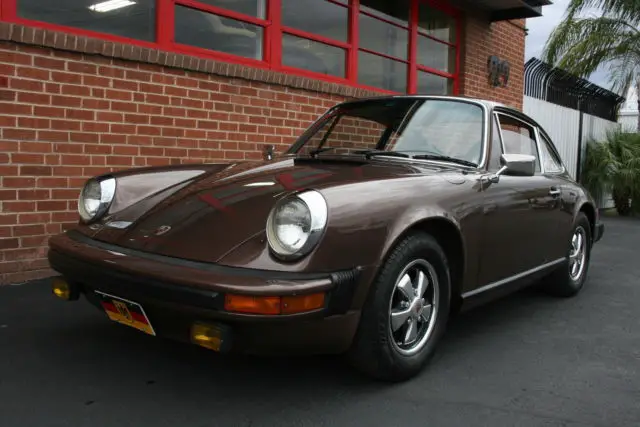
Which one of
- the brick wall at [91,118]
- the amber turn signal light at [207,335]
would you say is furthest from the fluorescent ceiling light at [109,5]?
the amber turn signal light at [207,335]

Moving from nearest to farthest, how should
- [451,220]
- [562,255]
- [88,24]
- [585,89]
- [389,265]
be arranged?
[389,265] < [451,220] < [562,255] < [88,24] < [585,89]

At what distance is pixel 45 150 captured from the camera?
425 cm

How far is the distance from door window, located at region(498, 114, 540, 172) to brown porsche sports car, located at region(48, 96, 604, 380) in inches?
1.2

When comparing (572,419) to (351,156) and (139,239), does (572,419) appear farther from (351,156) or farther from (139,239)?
(139,239)

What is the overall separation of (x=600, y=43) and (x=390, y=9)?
738cm

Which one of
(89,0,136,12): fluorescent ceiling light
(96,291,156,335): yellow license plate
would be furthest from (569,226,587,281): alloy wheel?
A: (89,0,136,12): fluorescent ceiling light

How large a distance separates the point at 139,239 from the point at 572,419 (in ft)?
6.39

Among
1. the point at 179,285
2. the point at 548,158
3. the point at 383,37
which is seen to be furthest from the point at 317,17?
the point at 179,285

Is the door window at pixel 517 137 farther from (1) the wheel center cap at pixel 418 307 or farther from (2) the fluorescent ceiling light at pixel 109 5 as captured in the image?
(2) the fluorescent ceiling light at pixel 109 5

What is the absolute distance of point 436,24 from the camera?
8.53m

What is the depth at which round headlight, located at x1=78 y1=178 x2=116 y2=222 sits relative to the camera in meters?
2.88

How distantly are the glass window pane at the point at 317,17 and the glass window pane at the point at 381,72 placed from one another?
46 cm

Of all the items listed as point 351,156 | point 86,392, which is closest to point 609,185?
point 351,156

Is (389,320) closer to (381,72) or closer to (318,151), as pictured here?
(318,151)
